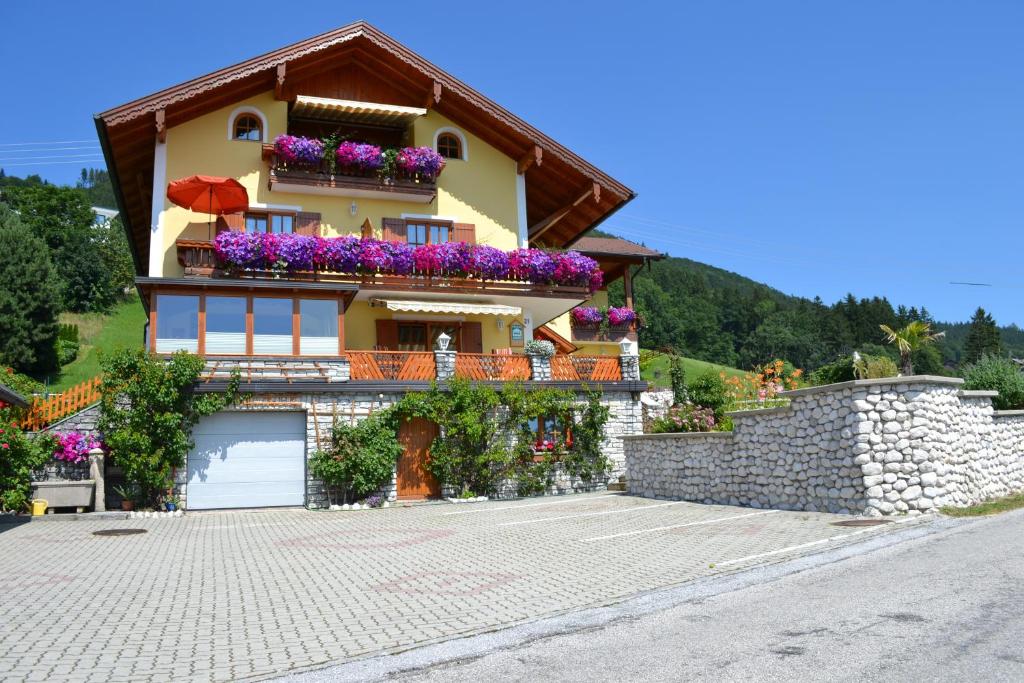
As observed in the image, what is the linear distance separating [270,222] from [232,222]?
1.11 m

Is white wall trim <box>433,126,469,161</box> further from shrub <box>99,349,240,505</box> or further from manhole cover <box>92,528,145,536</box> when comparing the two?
manhole cover <box>92,528,145,536</box>

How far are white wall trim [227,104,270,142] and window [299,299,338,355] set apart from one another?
6159mm

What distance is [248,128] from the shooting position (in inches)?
957

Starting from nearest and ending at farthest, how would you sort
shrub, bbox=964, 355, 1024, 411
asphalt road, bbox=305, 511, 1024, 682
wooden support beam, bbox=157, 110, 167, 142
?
1. asphalt road, bbox=305, 511, 1024, 682
2. shrub, bbox=964, 355, 1024, 411
3. wooden support beam, bbox=157, 110, 167, 142

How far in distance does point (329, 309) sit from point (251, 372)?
2.52 m

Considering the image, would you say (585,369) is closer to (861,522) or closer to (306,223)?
(306,223)

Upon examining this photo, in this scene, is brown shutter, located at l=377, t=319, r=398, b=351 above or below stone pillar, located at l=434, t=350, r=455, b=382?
above

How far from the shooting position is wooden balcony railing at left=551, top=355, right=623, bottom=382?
74.3ft

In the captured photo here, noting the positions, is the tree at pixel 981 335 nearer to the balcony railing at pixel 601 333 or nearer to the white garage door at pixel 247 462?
the balcony railing at pixel 601 333

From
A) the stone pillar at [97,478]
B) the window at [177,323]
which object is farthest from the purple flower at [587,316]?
the stone pillar at [97,478]

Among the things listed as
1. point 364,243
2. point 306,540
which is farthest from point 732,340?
point 306,540

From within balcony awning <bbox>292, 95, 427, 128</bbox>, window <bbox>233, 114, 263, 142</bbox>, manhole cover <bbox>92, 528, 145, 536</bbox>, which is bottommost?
manhole cover <bbox>92, 528, 145, 536</bbox>

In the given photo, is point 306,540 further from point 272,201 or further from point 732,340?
point 732,340

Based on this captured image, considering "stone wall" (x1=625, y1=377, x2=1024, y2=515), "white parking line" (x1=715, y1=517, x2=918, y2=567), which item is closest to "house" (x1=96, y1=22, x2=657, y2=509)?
"stone wall" (x1=625, y1=377, x2=1024, y2=515)
